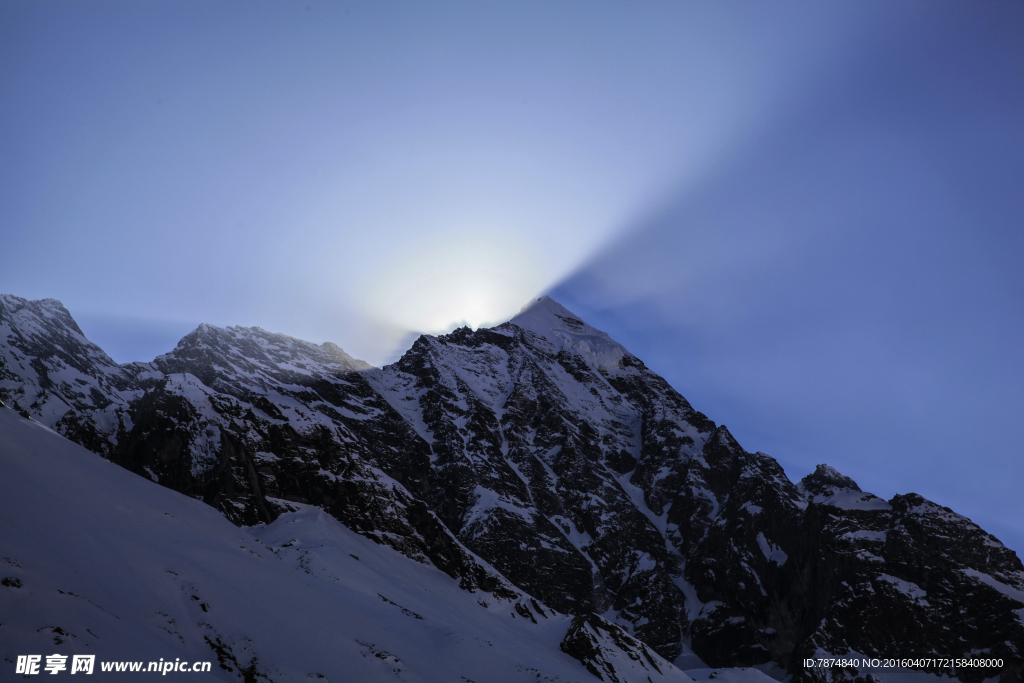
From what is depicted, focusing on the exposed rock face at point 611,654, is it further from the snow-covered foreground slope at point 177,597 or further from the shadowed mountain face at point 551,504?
the shadowed mountain face at point 551,504

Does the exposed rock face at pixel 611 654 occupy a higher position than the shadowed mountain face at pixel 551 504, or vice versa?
the shadowed mountain face at pixel 551 504

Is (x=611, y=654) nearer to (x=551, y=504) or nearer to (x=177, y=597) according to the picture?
(x=177, y=597)

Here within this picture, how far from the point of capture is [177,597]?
4719 centimetres

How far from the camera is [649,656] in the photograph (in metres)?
104

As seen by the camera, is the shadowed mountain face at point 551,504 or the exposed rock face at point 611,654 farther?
the shadowed mountain face at point 551,504

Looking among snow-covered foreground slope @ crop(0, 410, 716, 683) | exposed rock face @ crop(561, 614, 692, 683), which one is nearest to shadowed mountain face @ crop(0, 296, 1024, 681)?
exposed rock face @ crop(561, 614, 692, 683)

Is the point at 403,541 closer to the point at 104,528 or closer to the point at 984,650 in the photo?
the point at 104,528

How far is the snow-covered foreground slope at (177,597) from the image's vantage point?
3766cm

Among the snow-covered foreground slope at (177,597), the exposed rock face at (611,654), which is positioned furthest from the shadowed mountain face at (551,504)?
the snow-covered foreground slope at (177,597)

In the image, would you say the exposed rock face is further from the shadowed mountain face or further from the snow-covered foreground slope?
the shadowed mountain face

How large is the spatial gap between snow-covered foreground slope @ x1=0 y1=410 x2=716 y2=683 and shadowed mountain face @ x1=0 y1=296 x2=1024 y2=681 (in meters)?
29.3

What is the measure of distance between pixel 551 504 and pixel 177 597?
126973mm

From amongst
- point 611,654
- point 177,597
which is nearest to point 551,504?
point 611,654

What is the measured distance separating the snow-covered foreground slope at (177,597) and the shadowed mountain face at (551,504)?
2933 centimetres
